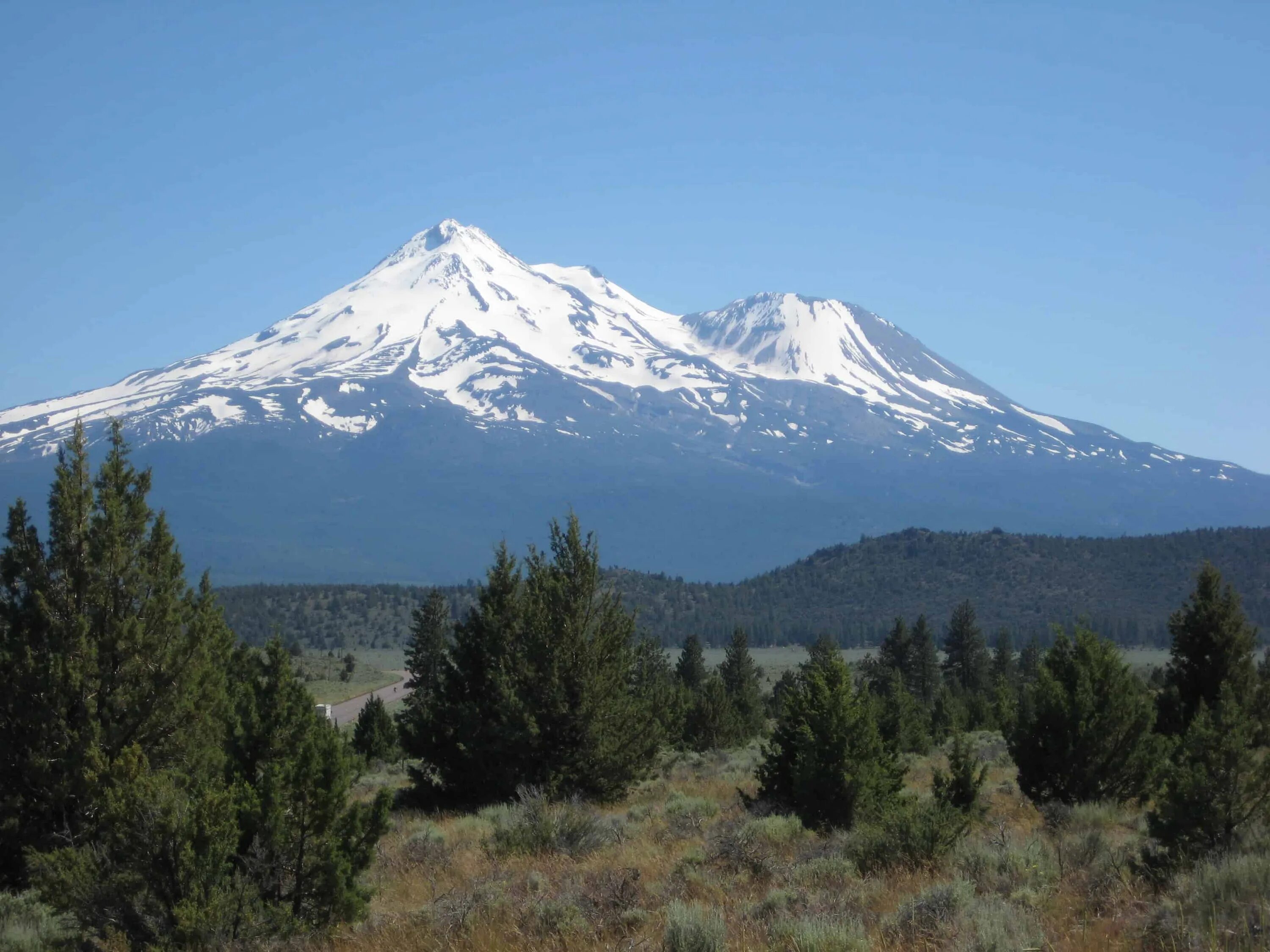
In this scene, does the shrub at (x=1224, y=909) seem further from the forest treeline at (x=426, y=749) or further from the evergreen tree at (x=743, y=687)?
the evergreen tree at (x=743, y=687)

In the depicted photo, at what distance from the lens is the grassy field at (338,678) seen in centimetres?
8894

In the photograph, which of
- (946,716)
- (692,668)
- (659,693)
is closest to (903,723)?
(659,693)

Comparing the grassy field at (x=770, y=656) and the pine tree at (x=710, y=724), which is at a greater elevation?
the pine tree at (x=710, y=724)

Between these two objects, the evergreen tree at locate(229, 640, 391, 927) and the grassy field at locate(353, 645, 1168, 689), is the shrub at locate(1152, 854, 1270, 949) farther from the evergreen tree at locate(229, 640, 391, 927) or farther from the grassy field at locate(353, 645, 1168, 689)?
the grassy field at locate(353, 645, 1168, 689)

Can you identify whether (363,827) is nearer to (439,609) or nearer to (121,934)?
(121,934)

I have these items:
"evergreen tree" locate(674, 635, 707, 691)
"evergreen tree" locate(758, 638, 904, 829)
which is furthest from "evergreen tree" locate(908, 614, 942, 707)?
"evergreen tree" locate(758, 638, 904, 829)

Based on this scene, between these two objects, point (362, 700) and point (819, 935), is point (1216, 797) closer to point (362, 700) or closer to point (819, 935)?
point (819, 935)

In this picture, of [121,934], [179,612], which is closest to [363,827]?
[121,934]

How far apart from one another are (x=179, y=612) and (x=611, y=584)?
35.1 ft

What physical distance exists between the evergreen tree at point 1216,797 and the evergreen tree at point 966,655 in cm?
5677

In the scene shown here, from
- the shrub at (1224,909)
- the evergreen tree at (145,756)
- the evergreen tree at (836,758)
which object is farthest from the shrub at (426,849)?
the shrub at (1224,909)

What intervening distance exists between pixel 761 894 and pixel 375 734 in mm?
31834

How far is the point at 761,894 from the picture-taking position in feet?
33.9

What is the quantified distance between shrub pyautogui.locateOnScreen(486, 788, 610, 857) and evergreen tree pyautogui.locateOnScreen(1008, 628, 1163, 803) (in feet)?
22.8
